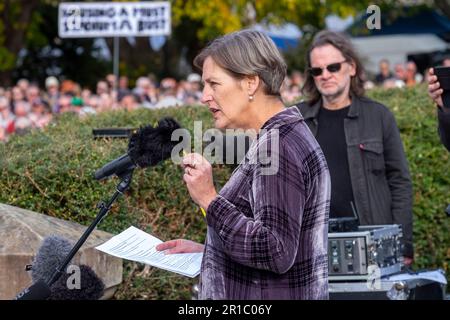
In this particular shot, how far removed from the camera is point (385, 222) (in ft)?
18.8

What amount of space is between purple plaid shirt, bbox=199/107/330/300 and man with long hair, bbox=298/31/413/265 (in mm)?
2370

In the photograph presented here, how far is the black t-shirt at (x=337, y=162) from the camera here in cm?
566

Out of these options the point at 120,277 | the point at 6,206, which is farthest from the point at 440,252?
the point at 6,206

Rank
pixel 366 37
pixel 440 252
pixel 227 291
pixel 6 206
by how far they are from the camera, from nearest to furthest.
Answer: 1. pixel 227 291
2. pixel 6 206
3. pixel 440 252
4. pixel 366 37

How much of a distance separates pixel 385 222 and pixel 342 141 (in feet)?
1.87

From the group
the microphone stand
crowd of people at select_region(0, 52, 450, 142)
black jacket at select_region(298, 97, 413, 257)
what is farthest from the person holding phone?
crowd of people at select_region(0, 52, 450, 142)

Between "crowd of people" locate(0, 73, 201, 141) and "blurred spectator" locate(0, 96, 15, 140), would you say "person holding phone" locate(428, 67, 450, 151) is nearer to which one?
"crowd of people" locate(0, 73, 201, 141)

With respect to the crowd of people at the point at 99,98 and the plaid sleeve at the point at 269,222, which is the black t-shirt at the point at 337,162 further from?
the crowd of people at the point at 99,98

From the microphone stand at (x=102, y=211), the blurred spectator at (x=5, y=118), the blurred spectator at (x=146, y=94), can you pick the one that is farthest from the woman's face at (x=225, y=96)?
the blurred spectator at (x=146, y=94)

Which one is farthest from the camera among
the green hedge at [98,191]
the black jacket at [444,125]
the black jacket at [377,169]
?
the black jacket at [377,169]

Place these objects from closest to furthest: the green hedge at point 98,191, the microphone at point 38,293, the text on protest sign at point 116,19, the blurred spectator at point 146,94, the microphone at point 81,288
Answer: the microphone at point 38,293 < the microphone at point 81,288 < the green hedge at point 98,191 < the text on protest sign at point 116,19 < the blurred spectator at point 146,94

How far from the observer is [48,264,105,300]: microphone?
13.0 feet

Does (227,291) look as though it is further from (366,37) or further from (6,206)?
(366,37)

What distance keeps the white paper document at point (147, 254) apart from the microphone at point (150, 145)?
294mm
